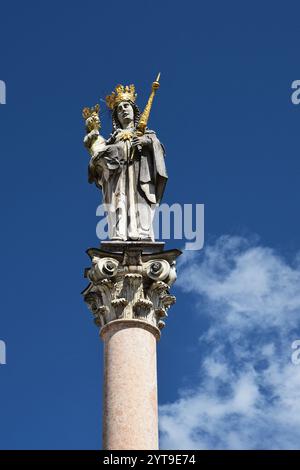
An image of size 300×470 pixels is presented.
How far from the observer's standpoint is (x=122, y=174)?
868 inches

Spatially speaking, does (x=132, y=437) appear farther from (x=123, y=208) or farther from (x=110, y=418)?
(x=123, y=208)

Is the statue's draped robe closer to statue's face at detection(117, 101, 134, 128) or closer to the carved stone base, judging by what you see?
statue's face at detection(117, 101, 134, 128)

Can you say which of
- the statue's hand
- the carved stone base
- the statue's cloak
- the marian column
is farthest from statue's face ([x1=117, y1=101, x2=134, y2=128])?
Result: the carved stone base

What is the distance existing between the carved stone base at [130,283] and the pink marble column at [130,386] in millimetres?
Answer: 288

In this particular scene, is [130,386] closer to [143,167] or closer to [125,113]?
[143,167]

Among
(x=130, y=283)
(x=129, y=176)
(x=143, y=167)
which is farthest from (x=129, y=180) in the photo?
(x=130, y=283)

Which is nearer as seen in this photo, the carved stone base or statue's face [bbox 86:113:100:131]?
the carved stone base

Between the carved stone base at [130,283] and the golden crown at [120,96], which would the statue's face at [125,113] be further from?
the carved stone base at [130,283]

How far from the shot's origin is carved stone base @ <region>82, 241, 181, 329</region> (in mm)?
19688

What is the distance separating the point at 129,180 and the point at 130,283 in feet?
9.77

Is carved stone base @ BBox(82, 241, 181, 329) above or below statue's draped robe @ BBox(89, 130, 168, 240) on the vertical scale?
below

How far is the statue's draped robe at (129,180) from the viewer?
2152 centimetres

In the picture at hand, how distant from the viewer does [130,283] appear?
783 inches
